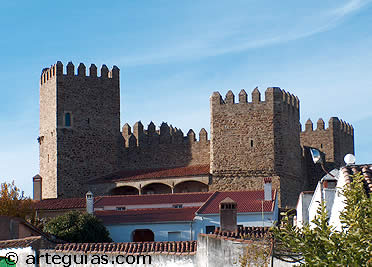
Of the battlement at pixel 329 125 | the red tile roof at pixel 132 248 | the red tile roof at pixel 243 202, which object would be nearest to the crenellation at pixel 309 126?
the battlement at pixel 329 125

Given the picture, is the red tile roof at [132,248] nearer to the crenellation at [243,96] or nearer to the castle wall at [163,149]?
the crenellation at [243,96]

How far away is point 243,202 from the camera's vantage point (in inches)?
1405

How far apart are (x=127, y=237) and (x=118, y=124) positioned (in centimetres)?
1117

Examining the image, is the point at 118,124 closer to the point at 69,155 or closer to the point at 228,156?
the point at 69,155

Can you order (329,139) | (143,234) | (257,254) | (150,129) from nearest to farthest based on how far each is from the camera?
(257,254) → (143,234) → (150,129) → (329,139)

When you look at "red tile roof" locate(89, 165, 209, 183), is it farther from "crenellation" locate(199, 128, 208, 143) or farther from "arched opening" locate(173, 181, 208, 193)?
"crenellation" locate(199, 128, 208, 143)

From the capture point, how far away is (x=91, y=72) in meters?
44.7

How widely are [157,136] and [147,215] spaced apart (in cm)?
797

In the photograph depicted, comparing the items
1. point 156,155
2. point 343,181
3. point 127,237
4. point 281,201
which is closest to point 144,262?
point 343,181

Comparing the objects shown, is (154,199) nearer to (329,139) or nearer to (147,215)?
(147,215)

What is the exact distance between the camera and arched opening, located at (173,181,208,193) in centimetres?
4176

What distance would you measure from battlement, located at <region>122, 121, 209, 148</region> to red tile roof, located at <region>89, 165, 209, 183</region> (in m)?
1.38

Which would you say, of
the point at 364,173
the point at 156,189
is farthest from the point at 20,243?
the point at 156,189

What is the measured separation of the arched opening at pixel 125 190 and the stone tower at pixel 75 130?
56.9 inches
